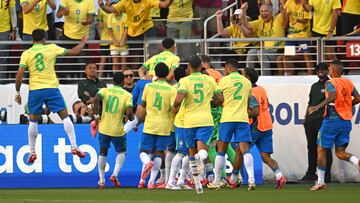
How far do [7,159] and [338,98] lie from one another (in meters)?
6.94

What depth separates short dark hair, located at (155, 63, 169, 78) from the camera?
2245 cm

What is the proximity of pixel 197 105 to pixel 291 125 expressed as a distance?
5.60m

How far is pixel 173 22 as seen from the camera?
26.8 m

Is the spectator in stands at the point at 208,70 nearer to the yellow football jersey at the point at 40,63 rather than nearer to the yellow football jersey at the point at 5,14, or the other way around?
the yellow football jersey at the point at 40,63

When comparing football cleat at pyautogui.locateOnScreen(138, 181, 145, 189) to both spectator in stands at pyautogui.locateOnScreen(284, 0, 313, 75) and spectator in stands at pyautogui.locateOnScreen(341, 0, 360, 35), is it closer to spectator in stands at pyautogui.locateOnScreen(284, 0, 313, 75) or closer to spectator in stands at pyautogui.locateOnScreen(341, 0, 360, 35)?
spectator in stands at pyautogui.locateOnScreen(284, 0, 313, 75)

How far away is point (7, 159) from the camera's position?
25.3 meters

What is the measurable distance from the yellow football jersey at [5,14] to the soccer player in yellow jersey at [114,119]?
4083 millimetres

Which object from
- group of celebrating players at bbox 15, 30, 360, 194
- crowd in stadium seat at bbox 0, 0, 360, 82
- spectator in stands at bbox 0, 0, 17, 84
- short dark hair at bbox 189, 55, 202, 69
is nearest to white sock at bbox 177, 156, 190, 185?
group of celebrating players at bbox 15, 30, 360, 194

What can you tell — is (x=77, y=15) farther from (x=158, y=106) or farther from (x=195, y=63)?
(x=195, y=63)

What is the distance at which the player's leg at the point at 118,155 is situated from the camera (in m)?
23.8

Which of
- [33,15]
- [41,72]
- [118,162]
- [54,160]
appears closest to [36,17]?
[33,15]

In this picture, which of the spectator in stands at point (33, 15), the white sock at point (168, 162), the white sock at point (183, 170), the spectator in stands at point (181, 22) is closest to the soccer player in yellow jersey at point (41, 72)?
the white sock at point (168, 162)

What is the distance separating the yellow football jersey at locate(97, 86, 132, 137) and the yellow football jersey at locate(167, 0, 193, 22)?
369 centimetres

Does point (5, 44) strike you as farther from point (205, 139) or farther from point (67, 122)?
point (205, 139)
